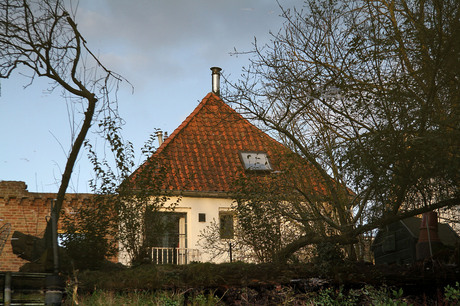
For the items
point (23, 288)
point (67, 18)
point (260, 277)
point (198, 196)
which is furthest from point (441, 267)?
point (198, 196)

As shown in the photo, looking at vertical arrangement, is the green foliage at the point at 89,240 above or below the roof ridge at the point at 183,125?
below

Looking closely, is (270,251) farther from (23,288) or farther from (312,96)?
(23,288)

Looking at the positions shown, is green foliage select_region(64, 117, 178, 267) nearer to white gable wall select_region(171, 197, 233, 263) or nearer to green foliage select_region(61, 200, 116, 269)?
green foliage select_region(61, 200, 116, 269)

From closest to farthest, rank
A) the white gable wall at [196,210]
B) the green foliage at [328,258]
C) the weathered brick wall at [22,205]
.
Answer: the green foliage at [328,258], the weathered brick wall at [22,205], the white gable wall at [196,210]

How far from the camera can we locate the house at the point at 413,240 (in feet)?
41.3

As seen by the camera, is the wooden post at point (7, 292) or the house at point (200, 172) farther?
the house at point (200, 172)

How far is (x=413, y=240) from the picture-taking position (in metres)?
13.7

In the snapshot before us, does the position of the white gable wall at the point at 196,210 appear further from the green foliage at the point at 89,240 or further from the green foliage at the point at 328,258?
the green foliage at the point at 328,258

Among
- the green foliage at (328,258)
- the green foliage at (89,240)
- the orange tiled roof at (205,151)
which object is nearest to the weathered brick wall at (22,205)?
the orange tiled roof at (205,151)

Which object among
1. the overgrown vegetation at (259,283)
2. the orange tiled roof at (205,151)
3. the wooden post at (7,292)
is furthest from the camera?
the orange tiled roof at (205,151)

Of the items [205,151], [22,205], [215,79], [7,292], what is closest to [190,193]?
[205,151]

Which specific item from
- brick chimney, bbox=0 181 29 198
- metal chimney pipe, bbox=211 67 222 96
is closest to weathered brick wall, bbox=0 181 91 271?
brick chimney, bbox=0 181 29 198

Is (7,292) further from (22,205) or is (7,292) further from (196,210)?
(22,205)

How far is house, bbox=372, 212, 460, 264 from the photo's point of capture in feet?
41.3
